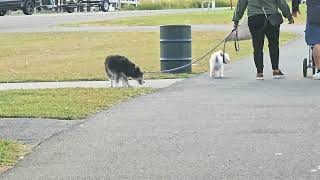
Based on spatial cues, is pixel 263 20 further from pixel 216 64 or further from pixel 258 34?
pixel 216 64

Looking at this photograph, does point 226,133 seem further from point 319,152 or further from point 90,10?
point 90,10

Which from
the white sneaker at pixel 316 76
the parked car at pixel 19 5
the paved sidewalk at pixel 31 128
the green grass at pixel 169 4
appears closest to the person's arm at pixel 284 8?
the white sneaker at pixel 316 76

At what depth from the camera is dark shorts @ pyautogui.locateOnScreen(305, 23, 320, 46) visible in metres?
13.1

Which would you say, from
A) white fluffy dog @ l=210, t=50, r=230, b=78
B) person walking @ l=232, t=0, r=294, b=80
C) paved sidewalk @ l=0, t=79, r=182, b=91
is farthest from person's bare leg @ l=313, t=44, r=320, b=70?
paved sidewalk @ l=0, t=79, r=182, b=91

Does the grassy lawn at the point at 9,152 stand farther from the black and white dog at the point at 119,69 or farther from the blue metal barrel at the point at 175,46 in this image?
the blue metal barrel at the point at 175,46

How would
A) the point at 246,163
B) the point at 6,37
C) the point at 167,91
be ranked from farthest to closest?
the point at 6,37 → the point at 167,91 → the point at 246,163

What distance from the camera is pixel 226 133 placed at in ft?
28.0

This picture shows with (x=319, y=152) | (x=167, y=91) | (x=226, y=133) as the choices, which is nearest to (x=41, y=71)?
(x=167, y=91)

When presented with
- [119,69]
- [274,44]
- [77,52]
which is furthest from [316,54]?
[77,52]

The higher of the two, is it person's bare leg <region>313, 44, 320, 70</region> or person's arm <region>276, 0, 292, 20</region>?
person's arm <region>276, 0, 292, 20</region>

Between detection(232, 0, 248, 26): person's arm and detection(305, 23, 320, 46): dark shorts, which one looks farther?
detection(232, 0, 248, 26): person's arm

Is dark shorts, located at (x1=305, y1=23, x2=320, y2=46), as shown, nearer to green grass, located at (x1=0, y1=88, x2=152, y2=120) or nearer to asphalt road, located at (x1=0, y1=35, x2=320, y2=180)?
asphalt road, located at (x1=0, y1=35, x2=320, y2=180)

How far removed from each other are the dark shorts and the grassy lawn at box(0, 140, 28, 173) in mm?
6531

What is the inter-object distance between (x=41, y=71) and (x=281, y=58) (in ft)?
18.4
